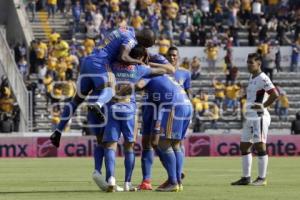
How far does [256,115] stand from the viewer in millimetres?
20469

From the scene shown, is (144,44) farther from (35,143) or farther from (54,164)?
(35,143)

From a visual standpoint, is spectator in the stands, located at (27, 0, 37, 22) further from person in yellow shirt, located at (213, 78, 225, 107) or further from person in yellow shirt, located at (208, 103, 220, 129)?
person in yellow shirt, located at (208, 103, 220, 129)

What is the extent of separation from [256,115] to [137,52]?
12.1 ft

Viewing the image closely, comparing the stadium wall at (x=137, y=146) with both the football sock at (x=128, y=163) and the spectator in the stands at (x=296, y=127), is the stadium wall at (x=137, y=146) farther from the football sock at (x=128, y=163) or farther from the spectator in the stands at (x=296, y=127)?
the football sock at (x=128, y=163)

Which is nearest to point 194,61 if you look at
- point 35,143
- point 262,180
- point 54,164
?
point 35,143

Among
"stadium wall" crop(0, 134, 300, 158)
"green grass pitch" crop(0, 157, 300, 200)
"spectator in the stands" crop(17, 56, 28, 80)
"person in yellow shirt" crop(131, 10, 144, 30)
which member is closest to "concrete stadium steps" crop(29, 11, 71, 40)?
"person in yellow shirt" crop(131, 10, 144, 30)

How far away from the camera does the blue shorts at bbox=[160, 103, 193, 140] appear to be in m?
18.3

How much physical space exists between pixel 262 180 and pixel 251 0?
29.1 m

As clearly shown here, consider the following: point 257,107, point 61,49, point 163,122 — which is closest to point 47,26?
point 61,49

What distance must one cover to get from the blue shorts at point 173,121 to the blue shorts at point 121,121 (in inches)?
25.4

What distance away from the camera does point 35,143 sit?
36500 millimetres

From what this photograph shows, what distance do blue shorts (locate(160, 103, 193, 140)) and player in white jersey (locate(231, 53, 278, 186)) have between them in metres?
2.01

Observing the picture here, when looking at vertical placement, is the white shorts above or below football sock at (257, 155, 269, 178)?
above

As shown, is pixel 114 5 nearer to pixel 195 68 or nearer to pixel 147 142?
pixel 195 68
